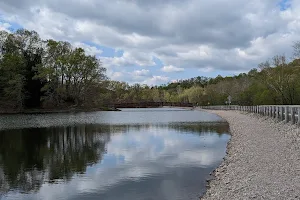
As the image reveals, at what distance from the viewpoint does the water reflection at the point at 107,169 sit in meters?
9.20

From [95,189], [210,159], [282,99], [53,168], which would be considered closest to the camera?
[95,189]

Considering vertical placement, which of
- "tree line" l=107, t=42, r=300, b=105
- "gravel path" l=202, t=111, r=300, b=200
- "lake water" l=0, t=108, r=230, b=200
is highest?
"tree line" l=107, t=42, r=300, b=105

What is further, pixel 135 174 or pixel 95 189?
pixel 135 174

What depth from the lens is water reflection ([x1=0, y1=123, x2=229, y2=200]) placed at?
9195 millimetres

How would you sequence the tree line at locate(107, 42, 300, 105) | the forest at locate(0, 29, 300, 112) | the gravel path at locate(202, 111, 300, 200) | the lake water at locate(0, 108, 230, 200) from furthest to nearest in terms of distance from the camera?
the forest at locate(0, 29, 300, 112)
the tree line at locate(107, 42, 300, 105)
the lake water at locate(0, 108, 230, 200)
the gravel path at locate(202, 111, 300, 200)

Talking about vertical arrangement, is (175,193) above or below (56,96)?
below

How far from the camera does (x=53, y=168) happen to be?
12.6 metres

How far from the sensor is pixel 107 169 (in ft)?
40.0

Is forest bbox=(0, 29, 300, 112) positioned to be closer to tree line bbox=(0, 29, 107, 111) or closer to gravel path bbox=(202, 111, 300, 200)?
tree line bbox=(0, 29, 107, 111)

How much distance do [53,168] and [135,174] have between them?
3499mm

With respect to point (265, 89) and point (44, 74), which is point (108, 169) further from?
point (44, 74)

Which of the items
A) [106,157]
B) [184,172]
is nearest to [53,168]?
[106,157]

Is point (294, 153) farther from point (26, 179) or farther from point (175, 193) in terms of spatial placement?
point (26, 179)

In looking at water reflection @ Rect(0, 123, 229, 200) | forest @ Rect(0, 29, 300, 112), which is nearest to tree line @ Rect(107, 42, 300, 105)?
forest @ Rect(0, 29, 300, 112)
